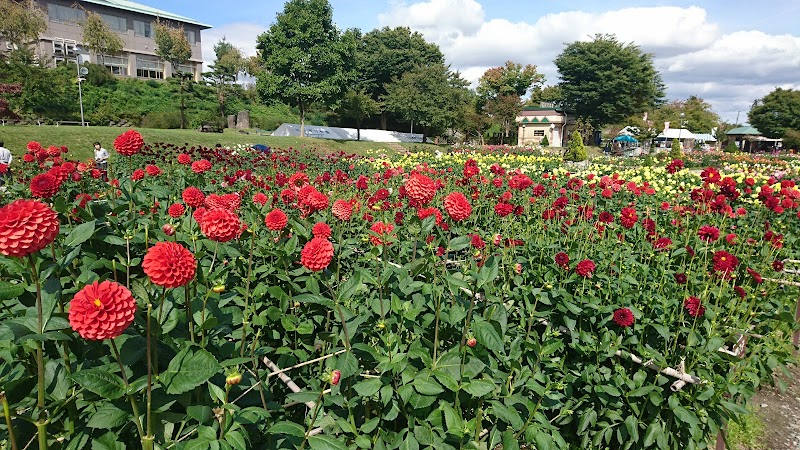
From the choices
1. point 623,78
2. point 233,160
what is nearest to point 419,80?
point 623,78

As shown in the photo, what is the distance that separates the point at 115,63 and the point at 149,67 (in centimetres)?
→ 336

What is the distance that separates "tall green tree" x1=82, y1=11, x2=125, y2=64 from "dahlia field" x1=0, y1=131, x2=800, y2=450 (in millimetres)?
44522

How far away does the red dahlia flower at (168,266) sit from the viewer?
53.9 inches

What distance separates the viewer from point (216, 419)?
1498mm

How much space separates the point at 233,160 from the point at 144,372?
281 inches

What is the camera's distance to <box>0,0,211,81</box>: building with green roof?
40.8m

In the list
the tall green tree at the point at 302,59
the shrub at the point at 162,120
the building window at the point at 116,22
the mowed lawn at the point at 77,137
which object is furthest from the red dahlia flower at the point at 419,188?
the building window at the point at 116,22

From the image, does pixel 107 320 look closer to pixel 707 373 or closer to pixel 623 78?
pixel 707 373

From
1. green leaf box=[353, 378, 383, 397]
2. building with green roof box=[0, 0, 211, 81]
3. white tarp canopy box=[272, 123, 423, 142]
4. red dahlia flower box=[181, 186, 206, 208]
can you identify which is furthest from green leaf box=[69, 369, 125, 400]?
building with green roof box=[0, 0, 211, 81]

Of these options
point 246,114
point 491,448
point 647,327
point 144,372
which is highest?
point 246,114

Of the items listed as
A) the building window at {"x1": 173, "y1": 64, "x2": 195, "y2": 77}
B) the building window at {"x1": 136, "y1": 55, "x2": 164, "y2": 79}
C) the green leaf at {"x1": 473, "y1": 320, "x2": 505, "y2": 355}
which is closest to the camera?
the green leaf at {"x1": 473, "y1": 320, "x2": 505, "y2": 355}

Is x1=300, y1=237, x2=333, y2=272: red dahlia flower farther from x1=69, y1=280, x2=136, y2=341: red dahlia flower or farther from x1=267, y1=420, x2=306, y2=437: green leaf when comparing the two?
x1=69, y1=280, x2=136, y2=341: red dahlia flower

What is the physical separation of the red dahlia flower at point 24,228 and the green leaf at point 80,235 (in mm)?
401

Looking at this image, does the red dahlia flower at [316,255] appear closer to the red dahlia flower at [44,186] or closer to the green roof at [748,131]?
the red dahlia flower at [44,186]
